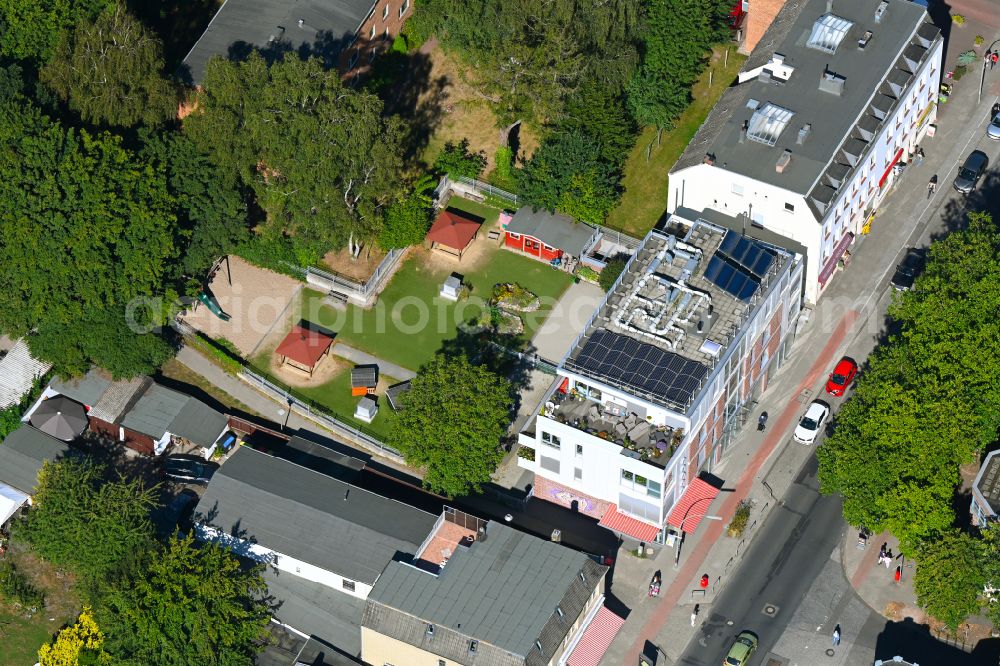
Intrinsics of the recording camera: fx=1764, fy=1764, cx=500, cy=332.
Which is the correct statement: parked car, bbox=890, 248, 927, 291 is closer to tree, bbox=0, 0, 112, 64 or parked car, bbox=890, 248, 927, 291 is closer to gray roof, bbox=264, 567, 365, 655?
gray roof, bbox=264, 567, 365, 655

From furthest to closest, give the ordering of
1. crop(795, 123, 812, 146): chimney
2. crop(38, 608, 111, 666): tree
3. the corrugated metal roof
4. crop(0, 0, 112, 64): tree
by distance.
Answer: crop(0, 0, 112, 64): tree → the corrugated metal roof → crop(795, 123, 812, 146): chimney → crop(38, 608, 111, 666): tree

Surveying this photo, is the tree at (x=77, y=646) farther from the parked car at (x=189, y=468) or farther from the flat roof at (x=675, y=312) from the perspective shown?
the flat roof at (x=675, y=312)

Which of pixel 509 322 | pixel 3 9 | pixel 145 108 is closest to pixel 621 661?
pixel 509 322

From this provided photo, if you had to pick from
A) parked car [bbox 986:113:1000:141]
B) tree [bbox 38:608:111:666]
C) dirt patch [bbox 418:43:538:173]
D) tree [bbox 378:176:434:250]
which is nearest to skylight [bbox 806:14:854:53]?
parked car [bbox 986:113:1000:141]

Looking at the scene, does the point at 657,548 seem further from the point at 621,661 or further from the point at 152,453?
the point at 152,453

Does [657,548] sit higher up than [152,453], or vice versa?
[657,548]

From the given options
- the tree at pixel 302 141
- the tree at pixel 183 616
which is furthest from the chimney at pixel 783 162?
the tree at pixel 183 616

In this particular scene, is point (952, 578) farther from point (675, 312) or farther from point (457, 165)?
point (457, 165)

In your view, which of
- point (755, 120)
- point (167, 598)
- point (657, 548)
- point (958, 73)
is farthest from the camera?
point (958, 73)
